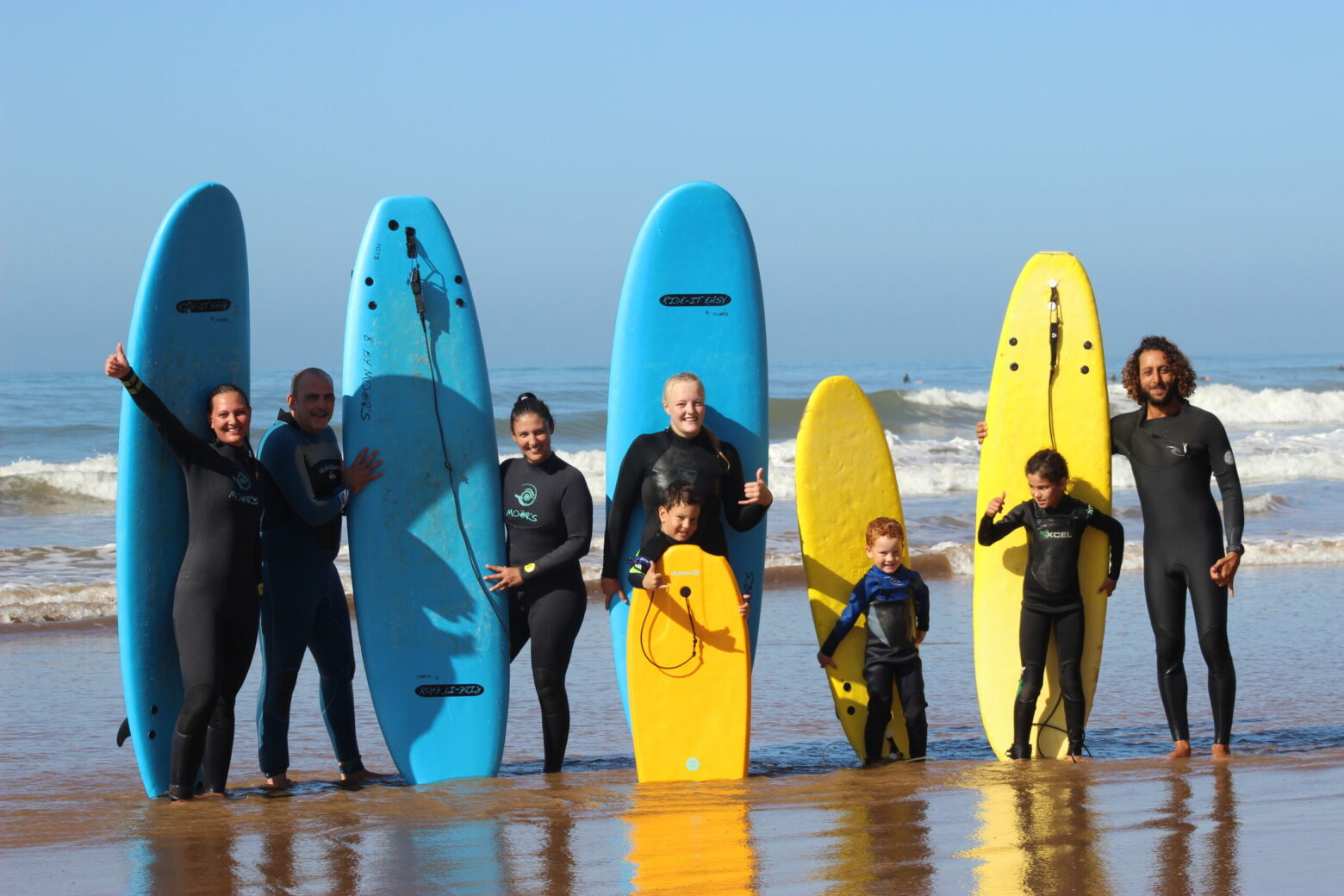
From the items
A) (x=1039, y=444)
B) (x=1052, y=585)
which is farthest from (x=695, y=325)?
(x=1052, y=585)

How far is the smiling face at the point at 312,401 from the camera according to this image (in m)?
4.48

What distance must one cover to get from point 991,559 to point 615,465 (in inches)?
59.5

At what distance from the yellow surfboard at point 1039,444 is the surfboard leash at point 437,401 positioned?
1869mm

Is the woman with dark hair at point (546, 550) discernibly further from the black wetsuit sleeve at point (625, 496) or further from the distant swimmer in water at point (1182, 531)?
the distant swimmer in water at point (1182, 531)

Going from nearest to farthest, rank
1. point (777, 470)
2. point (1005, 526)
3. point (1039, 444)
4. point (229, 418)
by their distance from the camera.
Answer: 1. point (229, 418)
2. point (1005, 526)
3. point (1039, 444)
4. point (777, 470)

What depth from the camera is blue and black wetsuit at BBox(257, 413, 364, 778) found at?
444cm

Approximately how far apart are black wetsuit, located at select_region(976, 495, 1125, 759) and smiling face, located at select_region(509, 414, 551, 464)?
1.65 meters

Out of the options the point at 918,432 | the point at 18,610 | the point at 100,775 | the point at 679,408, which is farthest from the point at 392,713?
the point at 918,432

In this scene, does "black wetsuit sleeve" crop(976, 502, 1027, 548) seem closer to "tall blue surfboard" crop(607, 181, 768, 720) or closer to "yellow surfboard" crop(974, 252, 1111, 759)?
"yellow surfboard" crop(974, 252, 1111, 759)

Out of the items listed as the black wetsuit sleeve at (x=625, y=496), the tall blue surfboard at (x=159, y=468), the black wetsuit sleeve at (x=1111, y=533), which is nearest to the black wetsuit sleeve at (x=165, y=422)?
the tall blue surfboard at (x=159, y=468)

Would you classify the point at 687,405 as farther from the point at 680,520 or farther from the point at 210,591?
the point at 210,591

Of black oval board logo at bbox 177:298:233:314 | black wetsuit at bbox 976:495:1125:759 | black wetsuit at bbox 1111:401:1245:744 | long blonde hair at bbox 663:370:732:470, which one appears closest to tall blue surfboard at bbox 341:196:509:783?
black oval board logo at bbox 177:298:233:314

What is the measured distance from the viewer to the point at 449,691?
4.82m

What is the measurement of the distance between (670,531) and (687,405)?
0.44 metres
